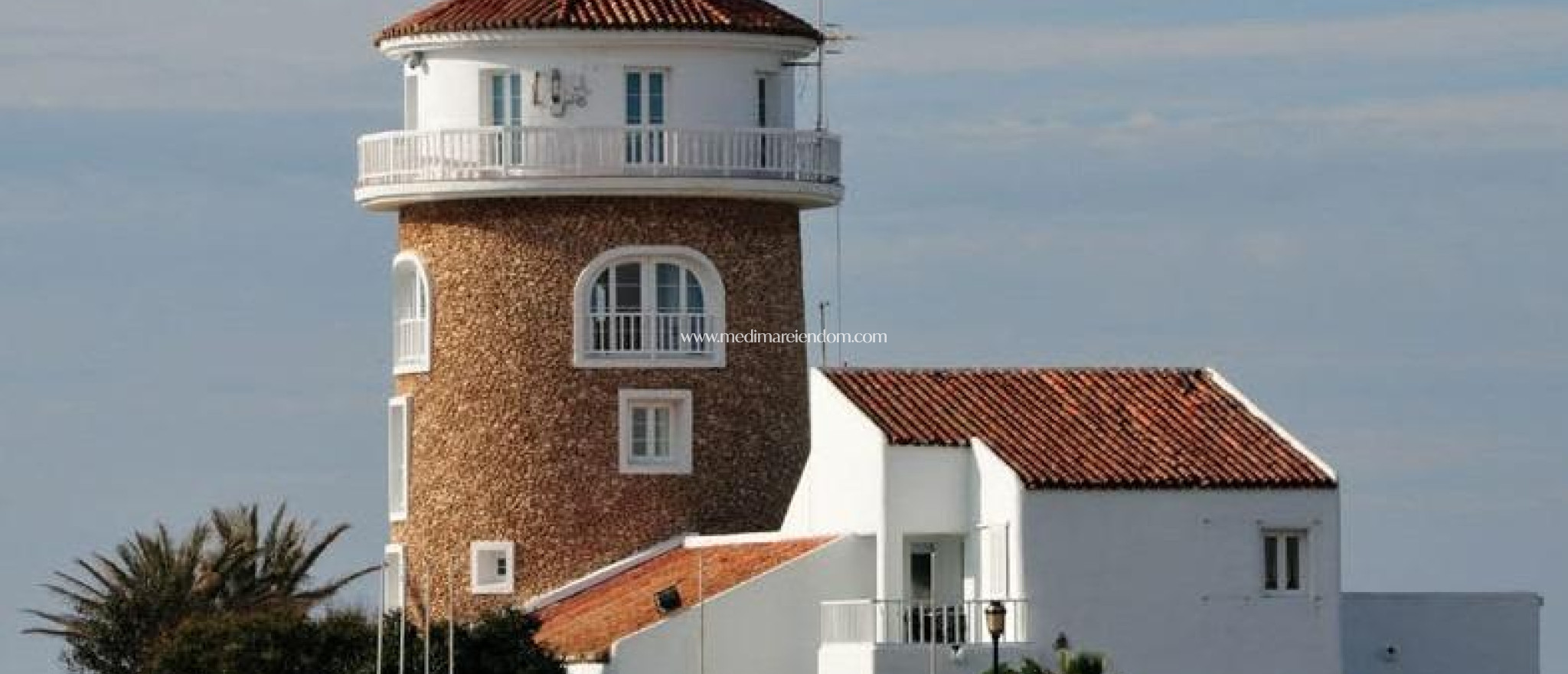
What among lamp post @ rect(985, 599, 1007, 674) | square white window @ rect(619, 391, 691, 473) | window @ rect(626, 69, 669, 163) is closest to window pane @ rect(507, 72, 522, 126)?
window @ rect(626, 69, 669, 163)

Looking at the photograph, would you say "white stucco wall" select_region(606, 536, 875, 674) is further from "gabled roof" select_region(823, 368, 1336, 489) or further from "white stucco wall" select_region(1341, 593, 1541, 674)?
"white stucco wall" select_region(1341, 593, 1541, 674)

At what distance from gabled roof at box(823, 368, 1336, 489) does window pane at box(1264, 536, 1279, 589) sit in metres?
0.68

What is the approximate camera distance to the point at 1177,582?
7219 cm

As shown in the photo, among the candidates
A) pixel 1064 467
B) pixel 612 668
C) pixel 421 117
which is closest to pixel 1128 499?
pixel 1064 467

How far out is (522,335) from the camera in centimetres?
7950

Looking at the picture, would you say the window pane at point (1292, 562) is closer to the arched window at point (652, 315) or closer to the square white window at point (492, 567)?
the arched window at point (652, 315)

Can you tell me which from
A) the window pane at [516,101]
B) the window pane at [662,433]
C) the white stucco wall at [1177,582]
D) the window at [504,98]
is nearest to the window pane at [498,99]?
the window at [504,98]

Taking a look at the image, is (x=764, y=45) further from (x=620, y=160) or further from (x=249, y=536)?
(x=249, y=536)

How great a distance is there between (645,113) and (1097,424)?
8.31 m

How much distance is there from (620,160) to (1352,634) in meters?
11.0

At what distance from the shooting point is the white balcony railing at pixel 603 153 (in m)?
78.9

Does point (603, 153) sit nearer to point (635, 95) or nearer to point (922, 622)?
point (635, 95)

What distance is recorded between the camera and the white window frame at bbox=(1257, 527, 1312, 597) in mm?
72750

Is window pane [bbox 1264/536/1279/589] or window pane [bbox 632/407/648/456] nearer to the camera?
window pane [bbox 1264/536/1279/589]
